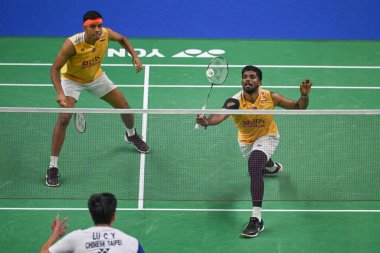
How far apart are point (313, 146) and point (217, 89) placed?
2396 mm

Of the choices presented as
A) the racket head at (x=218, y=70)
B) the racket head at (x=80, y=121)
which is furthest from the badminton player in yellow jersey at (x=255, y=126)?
the racket head at (x=80, y=121)

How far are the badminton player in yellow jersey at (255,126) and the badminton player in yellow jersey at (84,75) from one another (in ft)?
4.77

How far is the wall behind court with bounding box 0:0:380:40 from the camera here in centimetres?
1417

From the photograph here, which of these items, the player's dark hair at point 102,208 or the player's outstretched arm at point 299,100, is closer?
the player's dark hair at point 102,208

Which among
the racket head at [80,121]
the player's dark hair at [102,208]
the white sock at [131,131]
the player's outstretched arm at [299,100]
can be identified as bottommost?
the player's dark hair at [102,208]

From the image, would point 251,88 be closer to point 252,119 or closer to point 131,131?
point 252,119

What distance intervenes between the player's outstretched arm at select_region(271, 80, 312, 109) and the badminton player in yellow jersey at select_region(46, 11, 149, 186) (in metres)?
1.80

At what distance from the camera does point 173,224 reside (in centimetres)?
934

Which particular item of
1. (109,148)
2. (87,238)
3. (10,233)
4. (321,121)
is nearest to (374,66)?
(321,121)

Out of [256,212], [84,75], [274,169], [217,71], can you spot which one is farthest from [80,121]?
[274,169]

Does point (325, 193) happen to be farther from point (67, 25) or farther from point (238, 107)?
point (67, 25)

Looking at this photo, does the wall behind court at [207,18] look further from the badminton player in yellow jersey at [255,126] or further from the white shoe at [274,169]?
the badminton player in yellow jersey at [255,126]

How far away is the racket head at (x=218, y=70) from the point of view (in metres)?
9.82

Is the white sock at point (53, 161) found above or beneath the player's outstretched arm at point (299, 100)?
beneath
